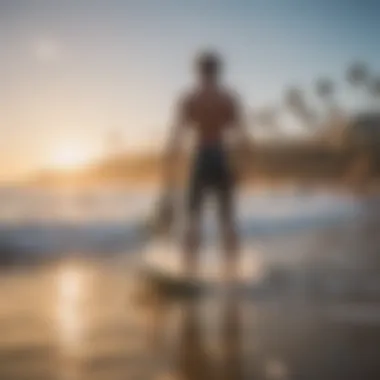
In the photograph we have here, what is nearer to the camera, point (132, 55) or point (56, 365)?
point (56, 365)

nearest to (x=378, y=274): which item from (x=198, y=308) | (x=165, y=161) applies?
(x=198, y=308)

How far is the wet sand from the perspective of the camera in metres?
1.48

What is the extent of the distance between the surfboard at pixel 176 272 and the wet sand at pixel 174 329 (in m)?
0.02

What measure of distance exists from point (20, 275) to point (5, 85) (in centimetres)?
41

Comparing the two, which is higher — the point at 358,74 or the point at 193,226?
the point at 358,74

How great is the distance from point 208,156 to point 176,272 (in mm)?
256

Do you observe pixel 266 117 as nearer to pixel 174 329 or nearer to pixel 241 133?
pixel 241 133

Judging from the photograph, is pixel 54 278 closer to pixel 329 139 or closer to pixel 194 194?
pixel 194 194

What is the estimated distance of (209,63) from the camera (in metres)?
1.58

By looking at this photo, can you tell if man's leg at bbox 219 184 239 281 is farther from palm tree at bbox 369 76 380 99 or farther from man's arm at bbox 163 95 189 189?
palm tree at bbox 369 76 380 99

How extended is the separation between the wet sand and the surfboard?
2 centimetres

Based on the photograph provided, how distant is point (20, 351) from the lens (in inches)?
58.7

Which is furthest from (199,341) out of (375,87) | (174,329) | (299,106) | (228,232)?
(375,87)

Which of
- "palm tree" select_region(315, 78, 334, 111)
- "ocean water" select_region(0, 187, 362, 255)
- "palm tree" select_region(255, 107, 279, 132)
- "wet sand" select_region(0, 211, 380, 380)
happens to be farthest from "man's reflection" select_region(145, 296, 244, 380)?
"palm tree" select_region(315, 78, 334, 111)
